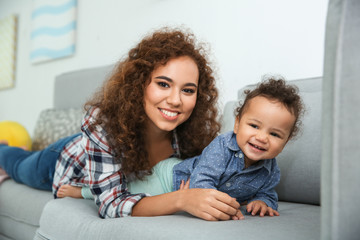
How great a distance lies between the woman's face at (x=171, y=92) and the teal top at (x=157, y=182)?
188 mm

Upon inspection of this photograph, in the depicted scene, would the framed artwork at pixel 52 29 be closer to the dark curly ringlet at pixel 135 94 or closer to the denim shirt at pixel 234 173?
the dark curly ringlet at pixel 135 94

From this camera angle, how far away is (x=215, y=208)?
38.4 inches

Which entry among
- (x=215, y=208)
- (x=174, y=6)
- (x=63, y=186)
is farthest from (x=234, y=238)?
(x=174, y=6)

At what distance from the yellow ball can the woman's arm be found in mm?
1986

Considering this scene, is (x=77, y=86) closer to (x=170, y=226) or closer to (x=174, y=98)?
(x=174, y=98)

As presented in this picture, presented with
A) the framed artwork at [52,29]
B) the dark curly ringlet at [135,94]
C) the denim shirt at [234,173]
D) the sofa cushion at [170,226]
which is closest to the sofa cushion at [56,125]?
the framed artwork at [52,29]

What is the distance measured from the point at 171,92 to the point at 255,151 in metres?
0.35

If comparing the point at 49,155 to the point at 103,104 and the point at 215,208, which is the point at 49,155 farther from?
the point at 215,208

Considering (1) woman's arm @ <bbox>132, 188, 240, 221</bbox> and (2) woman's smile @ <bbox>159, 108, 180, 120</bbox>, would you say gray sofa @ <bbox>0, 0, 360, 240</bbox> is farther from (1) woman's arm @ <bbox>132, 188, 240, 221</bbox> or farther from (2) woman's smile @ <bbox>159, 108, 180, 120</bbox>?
(2) woman's smile @ <bbox>159, 108, 180, 120</bbox>

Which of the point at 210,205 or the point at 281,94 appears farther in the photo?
the point at 281,94

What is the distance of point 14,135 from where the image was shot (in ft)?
8.99

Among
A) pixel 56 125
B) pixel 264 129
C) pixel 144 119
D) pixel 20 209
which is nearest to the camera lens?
pixel 264 129

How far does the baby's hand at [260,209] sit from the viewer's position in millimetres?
1113

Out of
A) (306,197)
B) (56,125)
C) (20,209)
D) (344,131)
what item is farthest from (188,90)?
(56,125)
